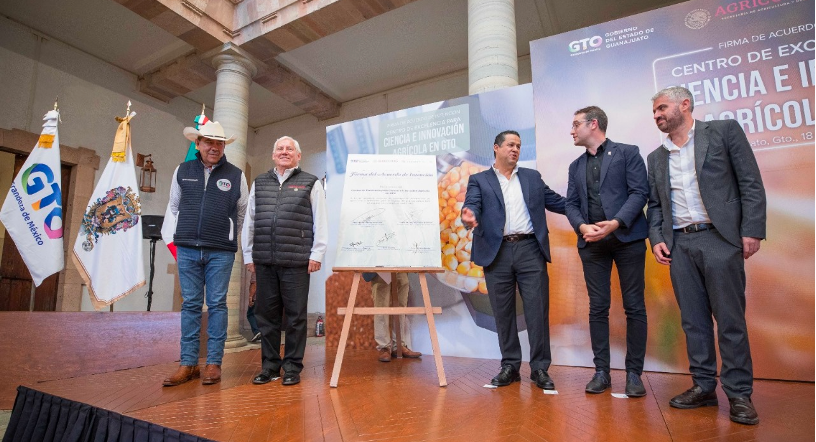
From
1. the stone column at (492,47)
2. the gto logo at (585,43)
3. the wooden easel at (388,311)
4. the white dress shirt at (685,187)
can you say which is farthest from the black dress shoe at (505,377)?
the stone column at (492,47)

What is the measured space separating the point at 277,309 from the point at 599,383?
208cm

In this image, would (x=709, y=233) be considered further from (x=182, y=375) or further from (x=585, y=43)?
(x=182, y=375)

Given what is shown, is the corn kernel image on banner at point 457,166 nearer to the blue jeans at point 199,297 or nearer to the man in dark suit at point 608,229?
the man in dark suit at point 608,229

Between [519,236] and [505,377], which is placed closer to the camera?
[505,377]

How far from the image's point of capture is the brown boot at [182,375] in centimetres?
295

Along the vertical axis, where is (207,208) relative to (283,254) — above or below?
above


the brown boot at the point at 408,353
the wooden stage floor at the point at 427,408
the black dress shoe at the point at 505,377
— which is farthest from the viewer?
the brown boot at the point at 408,353

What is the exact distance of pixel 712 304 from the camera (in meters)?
2.18

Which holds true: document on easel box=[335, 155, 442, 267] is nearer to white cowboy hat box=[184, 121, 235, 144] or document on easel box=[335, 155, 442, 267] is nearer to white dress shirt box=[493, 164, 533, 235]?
white dress shirt box=[493, 164, 533, 235]

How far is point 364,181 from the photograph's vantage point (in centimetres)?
323

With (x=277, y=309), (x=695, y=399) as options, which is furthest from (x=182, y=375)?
(x=695, y=399)

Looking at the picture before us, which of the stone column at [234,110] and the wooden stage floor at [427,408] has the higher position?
the stone column at [234,110]

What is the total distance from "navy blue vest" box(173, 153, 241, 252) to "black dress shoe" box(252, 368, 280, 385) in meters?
0.88

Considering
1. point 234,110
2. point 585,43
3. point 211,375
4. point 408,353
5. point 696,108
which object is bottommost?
point 408,353
